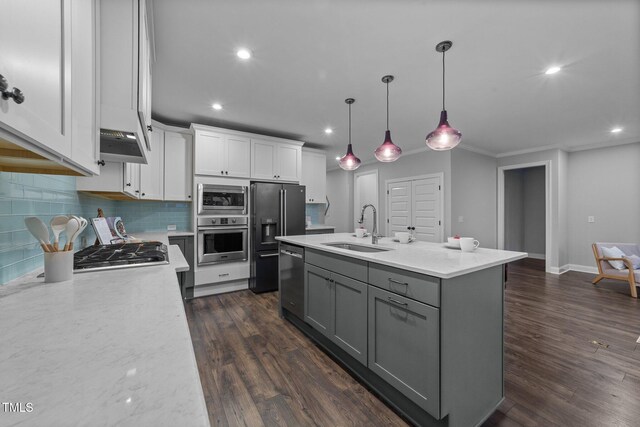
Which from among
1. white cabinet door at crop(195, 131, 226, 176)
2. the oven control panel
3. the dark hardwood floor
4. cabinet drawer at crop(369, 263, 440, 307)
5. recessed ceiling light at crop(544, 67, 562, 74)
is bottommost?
the dark hardwood floor

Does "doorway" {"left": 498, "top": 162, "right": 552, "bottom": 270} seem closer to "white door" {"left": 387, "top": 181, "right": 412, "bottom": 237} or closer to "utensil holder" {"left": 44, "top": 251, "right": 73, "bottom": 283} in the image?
"white door" {"left": 387, "top": 181, "right": 412, "bottom": 237}

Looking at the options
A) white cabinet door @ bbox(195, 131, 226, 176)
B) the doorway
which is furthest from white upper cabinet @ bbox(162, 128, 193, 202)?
the doorway

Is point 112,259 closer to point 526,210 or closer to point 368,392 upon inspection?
point 368,392

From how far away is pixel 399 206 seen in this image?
221 inches

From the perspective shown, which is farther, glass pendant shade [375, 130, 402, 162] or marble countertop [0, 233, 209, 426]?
glass pendant shade [375, 130, 402, 162]

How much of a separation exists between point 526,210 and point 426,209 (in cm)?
352

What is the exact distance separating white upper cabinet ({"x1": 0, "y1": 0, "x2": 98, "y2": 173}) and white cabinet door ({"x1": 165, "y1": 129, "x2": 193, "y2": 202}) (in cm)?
292

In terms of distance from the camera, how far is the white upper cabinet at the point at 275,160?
3.99 m

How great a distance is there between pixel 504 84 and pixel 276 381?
338 centimetres

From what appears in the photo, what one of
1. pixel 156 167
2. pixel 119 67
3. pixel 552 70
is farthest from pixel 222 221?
pixel 552 70

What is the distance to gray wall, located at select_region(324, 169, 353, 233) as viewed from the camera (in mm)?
6934

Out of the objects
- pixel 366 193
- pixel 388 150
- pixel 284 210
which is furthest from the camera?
pixel 366 193

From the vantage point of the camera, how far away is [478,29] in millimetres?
1830

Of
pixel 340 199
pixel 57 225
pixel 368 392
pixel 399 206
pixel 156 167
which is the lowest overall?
pixel 368 392
